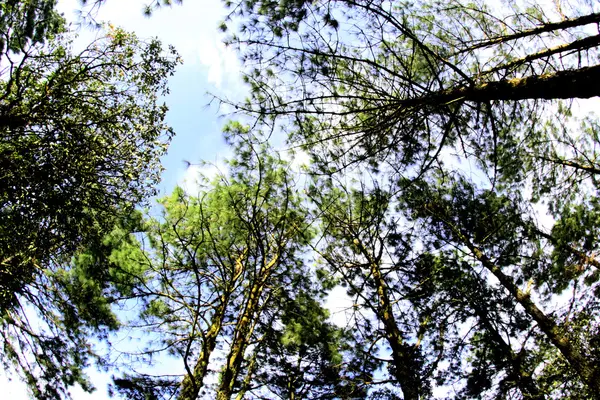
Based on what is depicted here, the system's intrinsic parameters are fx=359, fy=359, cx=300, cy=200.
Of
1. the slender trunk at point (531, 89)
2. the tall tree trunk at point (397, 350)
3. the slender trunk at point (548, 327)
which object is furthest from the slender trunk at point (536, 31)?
the slender trunk at point (548, 327)

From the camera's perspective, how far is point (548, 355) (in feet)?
17.6

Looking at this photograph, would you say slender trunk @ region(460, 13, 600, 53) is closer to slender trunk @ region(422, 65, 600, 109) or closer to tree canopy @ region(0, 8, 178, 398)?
slender trunk @ region(422, 65, 600, 109)

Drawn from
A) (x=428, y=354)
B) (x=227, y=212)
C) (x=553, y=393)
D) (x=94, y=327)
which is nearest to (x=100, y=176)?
(x=227, y=212)

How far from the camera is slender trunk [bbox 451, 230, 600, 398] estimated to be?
4.39m

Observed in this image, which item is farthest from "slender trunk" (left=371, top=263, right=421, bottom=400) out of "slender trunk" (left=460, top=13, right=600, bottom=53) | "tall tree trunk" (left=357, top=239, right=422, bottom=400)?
"slender trunk" (left=460, top=13, right=600, bottom=53)

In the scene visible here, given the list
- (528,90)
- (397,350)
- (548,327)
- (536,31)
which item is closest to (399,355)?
(397,350)

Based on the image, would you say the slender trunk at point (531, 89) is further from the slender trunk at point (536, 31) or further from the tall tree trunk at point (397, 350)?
the tall tree trunk at point (397, 350)

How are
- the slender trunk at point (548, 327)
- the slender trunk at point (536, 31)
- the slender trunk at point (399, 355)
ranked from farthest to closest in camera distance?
1. the slender trunk at point (399, 355)
2. the slender trunk at point (548, 327)
3. the slender trunk at point (536, 31)

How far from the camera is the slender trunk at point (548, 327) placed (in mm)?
4395

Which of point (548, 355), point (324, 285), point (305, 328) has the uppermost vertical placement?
point (324, 285)

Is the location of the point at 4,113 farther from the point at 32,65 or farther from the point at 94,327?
the point at 94,327

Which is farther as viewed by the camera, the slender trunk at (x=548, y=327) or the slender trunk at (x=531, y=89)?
the slender trunk at (x=548, y=327)

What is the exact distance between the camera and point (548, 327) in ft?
18.0

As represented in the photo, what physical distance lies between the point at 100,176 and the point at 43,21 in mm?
2204
